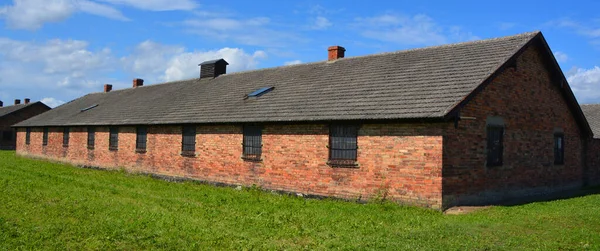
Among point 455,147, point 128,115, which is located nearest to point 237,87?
point 128,115

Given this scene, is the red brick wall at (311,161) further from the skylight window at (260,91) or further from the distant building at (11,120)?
the distant building at (11,120)

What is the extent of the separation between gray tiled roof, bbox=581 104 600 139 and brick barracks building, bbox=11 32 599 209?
3641mm

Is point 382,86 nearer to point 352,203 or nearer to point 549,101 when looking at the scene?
point 352,203

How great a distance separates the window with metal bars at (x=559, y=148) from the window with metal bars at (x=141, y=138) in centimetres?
1670

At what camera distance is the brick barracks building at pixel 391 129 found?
12.8 metres

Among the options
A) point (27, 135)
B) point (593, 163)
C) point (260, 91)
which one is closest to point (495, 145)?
point (260, 91)

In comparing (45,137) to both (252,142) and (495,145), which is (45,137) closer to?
(252,142)

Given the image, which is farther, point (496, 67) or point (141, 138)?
point (141, 138)

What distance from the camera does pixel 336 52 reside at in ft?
69.8

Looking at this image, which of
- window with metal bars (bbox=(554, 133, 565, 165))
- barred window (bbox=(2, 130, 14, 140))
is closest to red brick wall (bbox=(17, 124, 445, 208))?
window with metal bars (bbox=(554, 133, 565, 165))

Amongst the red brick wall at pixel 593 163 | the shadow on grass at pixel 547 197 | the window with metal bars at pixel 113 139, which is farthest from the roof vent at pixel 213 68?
the red brick wall at pixel 593 163

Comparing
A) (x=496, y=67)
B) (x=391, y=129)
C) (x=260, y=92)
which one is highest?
(x=496, y=67)

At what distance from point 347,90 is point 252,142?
3.68m

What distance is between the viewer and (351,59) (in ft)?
65.6
